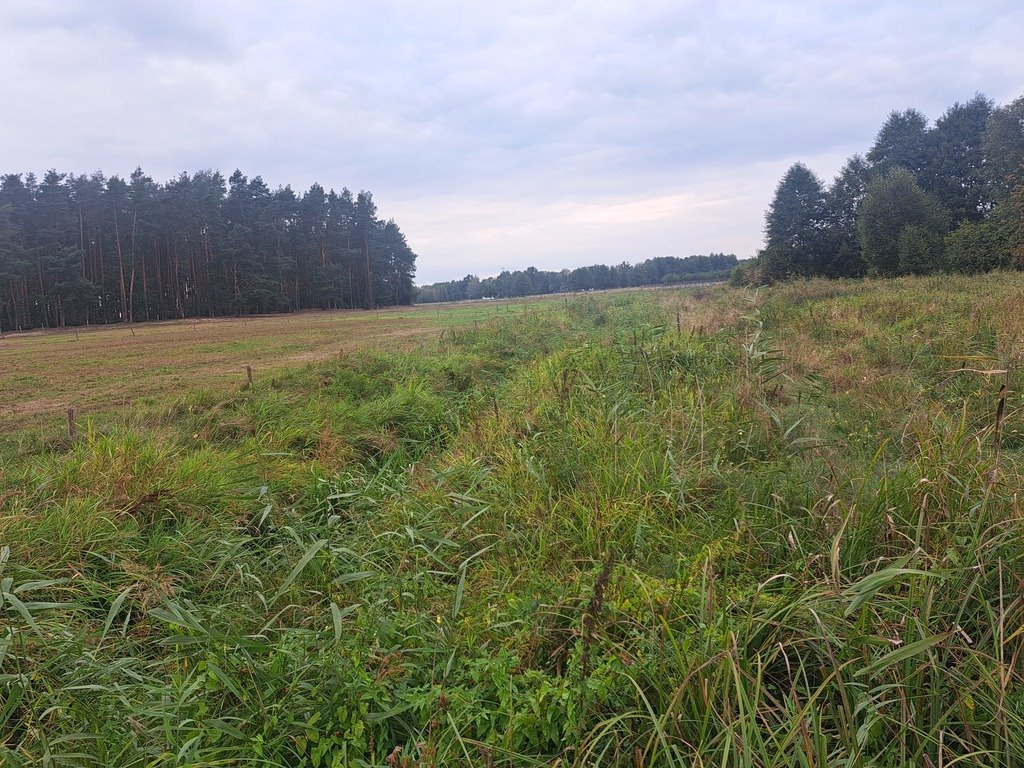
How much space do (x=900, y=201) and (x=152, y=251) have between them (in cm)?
5973

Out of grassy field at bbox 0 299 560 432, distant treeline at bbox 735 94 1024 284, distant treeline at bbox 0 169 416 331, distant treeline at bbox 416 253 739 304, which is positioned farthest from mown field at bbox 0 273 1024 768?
distant treeline at bbox 416 253 739 304

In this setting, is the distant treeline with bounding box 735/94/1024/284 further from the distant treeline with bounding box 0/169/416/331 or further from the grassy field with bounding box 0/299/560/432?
the distant treeline with bounding box 0/169/416/331

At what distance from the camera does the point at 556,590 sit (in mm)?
2592

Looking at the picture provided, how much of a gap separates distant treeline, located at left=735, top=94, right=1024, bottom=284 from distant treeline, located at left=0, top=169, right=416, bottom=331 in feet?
149

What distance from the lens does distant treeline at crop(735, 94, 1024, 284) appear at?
34500 millimetres

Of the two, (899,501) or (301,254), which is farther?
(301,254)

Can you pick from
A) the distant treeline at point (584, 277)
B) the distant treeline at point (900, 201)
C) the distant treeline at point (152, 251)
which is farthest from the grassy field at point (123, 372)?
the distant treeline at point (584, 277)

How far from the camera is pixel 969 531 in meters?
2.30

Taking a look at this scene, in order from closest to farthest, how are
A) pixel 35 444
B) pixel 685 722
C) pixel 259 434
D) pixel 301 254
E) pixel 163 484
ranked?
1. pixel 685 722
2. pixel 163 484
3. pixel 35 444
4. pixel 259 434
5. pixel 301 254

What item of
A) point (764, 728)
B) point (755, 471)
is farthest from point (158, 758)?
point (755, 471)

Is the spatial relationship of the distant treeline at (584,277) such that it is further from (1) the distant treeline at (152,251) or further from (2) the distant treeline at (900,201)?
(2) the distant treeline at (900,201)

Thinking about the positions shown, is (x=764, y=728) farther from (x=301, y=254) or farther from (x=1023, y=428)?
(x=301, y=254)

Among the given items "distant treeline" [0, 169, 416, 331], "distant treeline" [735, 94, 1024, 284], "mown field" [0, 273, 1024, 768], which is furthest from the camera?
"distant treeline" [0, 169, 416, 331]

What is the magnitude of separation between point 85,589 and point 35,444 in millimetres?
3929
